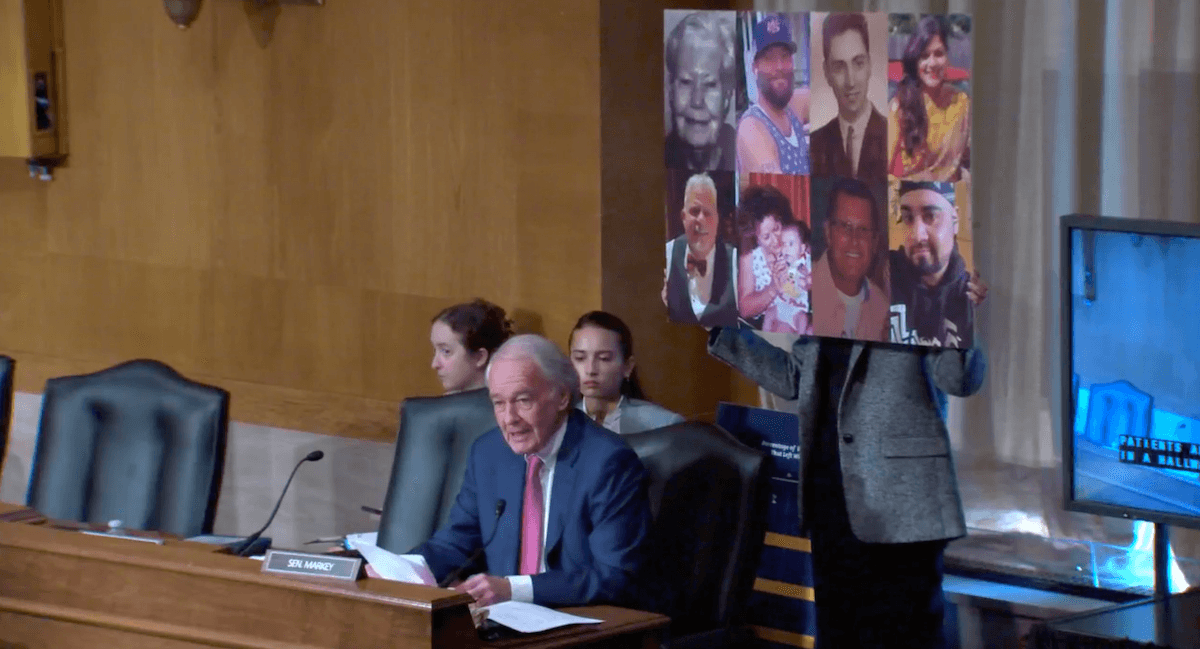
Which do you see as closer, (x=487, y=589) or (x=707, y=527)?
(x=487, y=589)

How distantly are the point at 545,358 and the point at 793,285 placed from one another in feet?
2.57

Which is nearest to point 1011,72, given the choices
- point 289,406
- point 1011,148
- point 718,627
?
point 1011,148

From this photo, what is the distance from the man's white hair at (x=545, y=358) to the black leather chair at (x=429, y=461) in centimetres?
64

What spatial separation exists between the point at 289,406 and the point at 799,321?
247cm

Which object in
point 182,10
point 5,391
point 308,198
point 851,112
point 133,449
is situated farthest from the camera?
point 182,10

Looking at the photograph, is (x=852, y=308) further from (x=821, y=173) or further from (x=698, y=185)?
(x=698, y=185)

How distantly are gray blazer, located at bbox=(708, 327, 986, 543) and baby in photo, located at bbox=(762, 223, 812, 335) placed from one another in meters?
0.18

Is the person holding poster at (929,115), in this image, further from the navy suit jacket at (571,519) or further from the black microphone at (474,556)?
the black microphone at (474,556)

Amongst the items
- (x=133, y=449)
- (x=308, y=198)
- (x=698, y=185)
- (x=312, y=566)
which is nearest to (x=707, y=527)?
(x=698, y=185)

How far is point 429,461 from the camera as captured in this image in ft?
15.1

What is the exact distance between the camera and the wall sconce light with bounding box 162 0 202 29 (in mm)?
6188

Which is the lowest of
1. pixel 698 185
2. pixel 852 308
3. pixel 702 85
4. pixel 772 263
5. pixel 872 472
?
pixel 872 472

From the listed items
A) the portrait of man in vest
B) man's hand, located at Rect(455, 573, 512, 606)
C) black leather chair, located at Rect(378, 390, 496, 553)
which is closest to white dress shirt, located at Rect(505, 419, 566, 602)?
man's hand, located at Rect(455, 573, 512, 606)

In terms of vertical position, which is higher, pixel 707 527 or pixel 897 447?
pixel 897 447
